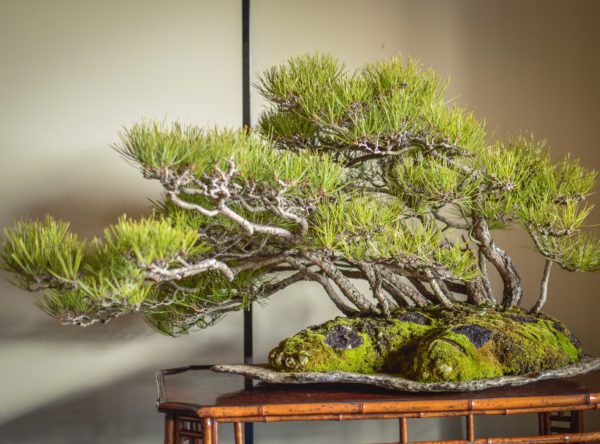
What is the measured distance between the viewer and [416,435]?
2576mm

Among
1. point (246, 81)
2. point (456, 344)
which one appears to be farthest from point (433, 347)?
point (246, 81)

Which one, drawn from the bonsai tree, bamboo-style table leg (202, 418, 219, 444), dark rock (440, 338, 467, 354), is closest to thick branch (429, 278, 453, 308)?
the bonsai tree

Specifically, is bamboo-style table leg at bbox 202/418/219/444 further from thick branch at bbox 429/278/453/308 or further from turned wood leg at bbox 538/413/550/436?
turned wood leg at bbox 538/413/550/436

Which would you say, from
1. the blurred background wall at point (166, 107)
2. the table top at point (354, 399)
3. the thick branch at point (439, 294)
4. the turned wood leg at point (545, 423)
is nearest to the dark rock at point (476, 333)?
the table top at point (354, 399)

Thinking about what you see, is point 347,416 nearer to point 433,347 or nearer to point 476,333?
point 433,347

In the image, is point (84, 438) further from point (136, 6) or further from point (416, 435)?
point (136, 6)

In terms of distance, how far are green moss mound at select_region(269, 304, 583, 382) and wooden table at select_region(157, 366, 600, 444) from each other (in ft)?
0.16

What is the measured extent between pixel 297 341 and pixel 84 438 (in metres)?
1.09

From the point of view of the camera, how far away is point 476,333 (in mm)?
1620

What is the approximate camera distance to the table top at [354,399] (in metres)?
1.45

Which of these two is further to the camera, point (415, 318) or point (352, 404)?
point (415, 318)

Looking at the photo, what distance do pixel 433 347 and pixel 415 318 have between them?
0.20 m

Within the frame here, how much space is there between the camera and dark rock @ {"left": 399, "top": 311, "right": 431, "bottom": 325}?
1.76 metres

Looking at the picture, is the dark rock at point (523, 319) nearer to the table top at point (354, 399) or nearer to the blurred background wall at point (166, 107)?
the table top at point (354, 399)
